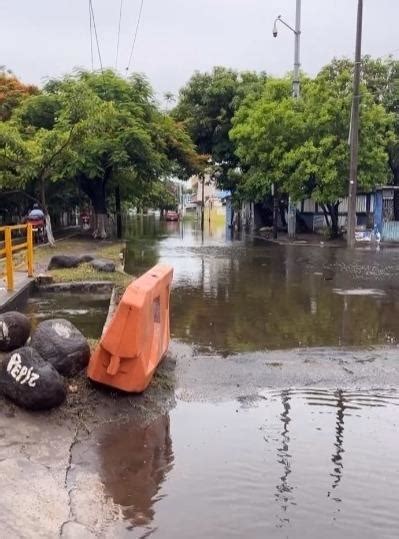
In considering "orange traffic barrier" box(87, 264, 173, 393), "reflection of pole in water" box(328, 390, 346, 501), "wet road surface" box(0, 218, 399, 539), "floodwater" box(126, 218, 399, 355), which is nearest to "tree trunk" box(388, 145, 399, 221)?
"floodwater" box(126, 218, 399, 355)

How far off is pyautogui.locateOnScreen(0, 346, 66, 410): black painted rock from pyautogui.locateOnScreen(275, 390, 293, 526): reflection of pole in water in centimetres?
196

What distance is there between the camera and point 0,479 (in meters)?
4.48

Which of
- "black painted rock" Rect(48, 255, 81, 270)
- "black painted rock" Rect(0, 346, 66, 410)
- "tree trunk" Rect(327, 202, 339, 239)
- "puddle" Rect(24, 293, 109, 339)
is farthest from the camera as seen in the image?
"tree trunk" Rect(327, 202, 339, 239)

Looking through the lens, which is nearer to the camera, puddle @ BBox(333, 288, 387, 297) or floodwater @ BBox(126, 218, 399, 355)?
floodwater @ BBox(126, 218, 399, 355)

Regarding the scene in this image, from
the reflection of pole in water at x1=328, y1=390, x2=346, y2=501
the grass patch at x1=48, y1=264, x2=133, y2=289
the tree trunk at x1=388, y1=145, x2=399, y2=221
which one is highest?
the tree trunk at x1=388, y1=145, x2=399, y2=221

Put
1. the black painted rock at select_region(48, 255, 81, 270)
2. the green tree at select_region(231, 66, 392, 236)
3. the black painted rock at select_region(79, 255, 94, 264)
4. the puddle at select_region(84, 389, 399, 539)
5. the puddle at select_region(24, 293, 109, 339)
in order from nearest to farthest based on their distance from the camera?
1. the puddle at select_region(84, 389, 399, 539)
2. the puddle at select_region(24, 293, 109, 339)
3. the black painted rock at select_region(48, 255, 81, 270)
4. the black painted rock at select_region(79, 255, 94, 264)
5. the green tree at select_region(231, 66, 392, 236)

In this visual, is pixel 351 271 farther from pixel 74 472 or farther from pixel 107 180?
pixel 107 180

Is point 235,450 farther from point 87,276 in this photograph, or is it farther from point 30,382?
point 87,276

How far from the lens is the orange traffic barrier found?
595 cm

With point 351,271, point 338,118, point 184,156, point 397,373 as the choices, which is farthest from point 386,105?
point 397,373

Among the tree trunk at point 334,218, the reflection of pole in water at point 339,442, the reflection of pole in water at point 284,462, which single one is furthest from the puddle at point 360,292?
the tree trunk at point 334,218

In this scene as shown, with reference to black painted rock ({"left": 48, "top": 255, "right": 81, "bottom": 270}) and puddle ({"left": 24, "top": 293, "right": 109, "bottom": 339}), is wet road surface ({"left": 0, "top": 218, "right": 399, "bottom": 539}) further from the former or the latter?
black painted rock ({"left": 48, "top": 255, "right": 81, "bottom": 270})

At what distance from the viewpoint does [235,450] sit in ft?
17.4

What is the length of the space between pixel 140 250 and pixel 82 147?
4696mm
